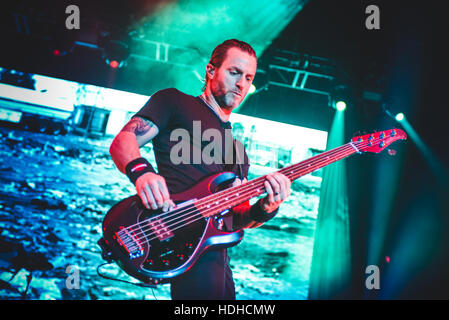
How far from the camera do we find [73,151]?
5086 millimetres

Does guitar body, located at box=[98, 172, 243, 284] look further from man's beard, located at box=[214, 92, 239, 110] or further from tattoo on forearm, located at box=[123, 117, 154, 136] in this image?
man's beard, located at box=[214, 92, 239, 110]

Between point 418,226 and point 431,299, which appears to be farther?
point 418,226

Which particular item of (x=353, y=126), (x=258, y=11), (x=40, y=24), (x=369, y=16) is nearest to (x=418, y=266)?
(x=353, y=126)

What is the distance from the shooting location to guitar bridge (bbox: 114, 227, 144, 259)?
153cm

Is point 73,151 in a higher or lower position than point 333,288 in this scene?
higher

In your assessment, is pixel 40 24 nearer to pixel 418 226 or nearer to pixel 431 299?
pixel 418 226

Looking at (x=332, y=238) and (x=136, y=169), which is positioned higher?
(x=136, y=169)

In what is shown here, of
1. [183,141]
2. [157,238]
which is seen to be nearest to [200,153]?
[183,141]

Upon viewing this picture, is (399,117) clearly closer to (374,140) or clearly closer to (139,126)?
(374,140)

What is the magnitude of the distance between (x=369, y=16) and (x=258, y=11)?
6.99ft

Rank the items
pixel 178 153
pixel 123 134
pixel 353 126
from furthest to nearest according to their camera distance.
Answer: pixel 353 126, pixel 178 153, pixel 123 134

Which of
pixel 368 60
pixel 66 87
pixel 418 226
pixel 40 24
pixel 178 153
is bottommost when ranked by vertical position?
pixel 418 226

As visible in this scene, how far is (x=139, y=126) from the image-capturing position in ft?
5.86

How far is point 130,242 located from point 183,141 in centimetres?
78
